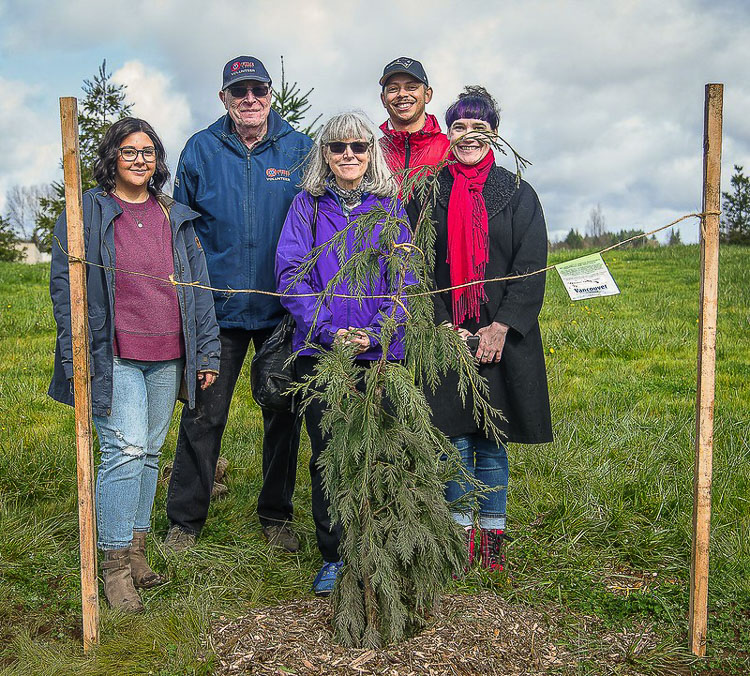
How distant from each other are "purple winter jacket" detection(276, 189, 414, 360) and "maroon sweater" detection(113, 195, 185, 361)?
0.58m

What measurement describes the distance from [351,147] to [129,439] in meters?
1.82

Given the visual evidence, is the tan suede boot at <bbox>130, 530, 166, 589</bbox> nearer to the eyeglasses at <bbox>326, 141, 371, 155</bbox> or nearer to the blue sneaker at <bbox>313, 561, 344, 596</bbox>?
the blue sneaker at <bbox>313, 561, 344, 596</bbox>

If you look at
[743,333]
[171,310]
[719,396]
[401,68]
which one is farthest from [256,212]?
[743,333]

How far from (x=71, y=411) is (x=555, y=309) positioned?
6.80m

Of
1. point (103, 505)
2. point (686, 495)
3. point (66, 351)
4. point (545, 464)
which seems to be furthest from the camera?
point (545, 464)

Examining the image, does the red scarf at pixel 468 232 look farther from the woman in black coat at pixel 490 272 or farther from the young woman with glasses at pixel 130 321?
the young woman with glasses at pixel 130 321

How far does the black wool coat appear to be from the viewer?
4000 mm

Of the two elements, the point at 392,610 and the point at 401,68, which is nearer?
the point at 392,610

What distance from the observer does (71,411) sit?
6.99m

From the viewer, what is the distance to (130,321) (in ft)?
12.4

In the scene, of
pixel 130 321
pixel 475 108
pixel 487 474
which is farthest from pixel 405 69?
pixel 487 474

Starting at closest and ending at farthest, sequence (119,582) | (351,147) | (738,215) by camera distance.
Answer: (351,147) → (119,582) → (738,215)

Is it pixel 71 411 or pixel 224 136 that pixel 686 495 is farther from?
pixel 71 411

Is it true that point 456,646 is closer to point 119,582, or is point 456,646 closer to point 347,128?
point 119,582
